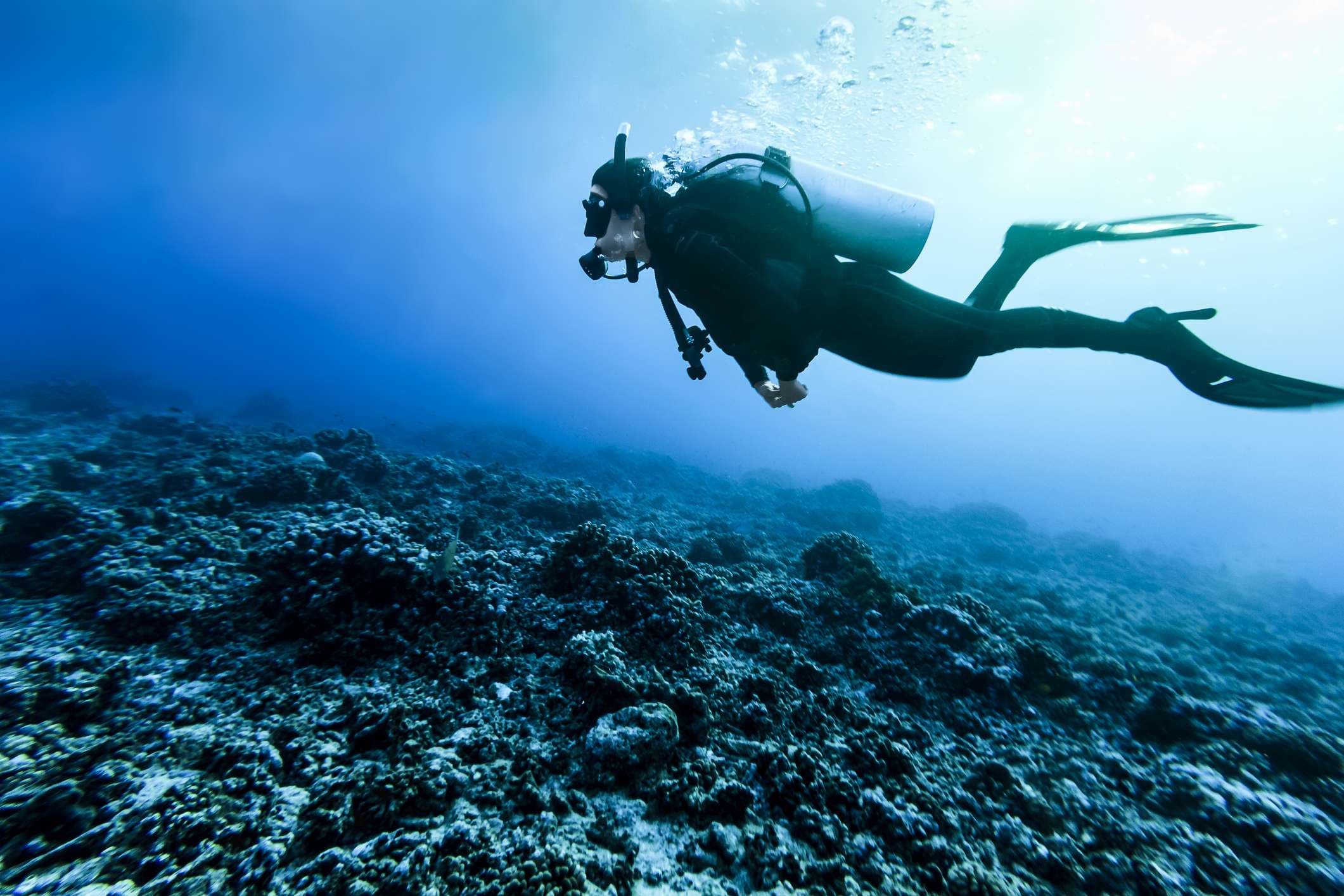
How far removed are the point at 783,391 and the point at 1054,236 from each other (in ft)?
10.4

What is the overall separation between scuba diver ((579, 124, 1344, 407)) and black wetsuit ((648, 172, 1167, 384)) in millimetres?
11

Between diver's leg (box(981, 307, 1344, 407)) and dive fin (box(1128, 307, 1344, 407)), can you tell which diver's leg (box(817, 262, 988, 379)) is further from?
dive fin (box(1128, 307, 1344, 407))

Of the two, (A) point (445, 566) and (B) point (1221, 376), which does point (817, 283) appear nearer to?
(B) point (1221, 376)

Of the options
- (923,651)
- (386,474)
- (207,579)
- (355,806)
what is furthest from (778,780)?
(386,474)

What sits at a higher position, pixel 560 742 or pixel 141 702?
pixel 560 742

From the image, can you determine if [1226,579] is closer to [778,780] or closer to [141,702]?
[778,780]

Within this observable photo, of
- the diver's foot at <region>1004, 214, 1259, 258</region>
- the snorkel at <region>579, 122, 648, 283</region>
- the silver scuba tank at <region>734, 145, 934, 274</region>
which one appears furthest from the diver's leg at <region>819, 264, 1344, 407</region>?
the snorkel at <region>579, 122, 648, 283</region>

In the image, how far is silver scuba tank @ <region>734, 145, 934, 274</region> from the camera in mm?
4098

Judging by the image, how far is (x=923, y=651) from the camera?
5.25 metres

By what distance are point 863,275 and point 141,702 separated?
A: 21.2 ft

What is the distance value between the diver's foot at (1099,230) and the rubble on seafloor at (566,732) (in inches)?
163

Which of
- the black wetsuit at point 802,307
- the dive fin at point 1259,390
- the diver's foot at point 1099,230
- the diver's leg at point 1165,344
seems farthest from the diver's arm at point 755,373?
the dive fin at point 1259,390

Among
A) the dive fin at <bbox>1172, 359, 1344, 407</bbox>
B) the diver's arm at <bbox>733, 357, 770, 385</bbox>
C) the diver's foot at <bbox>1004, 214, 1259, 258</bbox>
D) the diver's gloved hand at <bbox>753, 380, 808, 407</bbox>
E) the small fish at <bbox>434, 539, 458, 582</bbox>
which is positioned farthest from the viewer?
the small fish at <bbox>434, 539, 458, 582</bbox>

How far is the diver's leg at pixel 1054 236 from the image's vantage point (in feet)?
14.2
